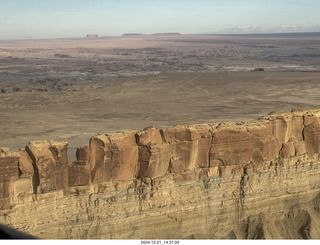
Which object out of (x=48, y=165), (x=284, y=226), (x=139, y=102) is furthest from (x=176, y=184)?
(x=139, y=102)

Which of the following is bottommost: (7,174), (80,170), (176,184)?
(176,184)

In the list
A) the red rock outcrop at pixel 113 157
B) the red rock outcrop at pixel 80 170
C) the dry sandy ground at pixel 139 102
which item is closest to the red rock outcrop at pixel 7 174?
the red rock outcrop at pixel 80 170

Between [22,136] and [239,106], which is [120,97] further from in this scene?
[22,136]

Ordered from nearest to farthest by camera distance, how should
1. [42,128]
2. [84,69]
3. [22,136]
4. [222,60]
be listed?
[22,136], [42,128], [84,69], [222,60]

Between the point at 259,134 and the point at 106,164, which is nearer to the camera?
the point at 106,164

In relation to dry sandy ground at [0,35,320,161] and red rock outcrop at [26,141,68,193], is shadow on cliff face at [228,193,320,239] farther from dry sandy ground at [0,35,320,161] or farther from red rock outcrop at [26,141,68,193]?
dry sandy ground at [0,35,320,161]

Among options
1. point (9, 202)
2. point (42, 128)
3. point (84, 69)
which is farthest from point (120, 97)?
point (9, 202)

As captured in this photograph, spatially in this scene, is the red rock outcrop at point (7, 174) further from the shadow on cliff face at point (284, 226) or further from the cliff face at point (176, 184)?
the shadow on cliff face at point (284, 226)

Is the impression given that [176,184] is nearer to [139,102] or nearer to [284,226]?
[284,226]
